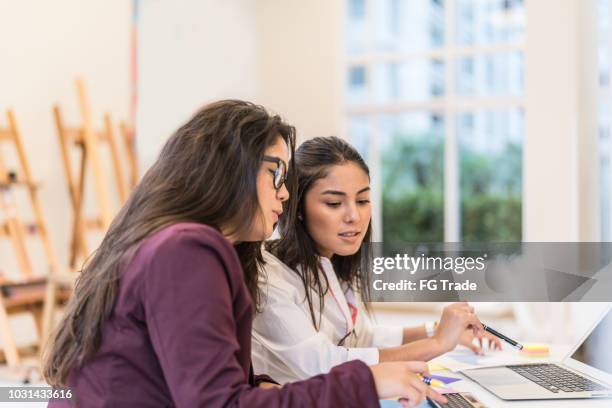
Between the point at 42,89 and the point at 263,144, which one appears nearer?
the point at 263,144

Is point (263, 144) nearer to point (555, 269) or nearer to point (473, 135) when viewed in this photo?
point (555, 269)

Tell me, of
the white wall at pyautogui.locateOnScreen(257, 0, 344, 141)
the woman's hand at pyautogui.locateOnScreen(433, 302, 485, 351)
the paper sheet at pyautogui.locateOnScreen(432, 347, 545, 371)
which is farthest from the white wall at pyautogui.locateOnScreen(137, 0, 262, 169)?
the woman's hand at pyautogui.locateOnScreen(433, 302, 485, 351)

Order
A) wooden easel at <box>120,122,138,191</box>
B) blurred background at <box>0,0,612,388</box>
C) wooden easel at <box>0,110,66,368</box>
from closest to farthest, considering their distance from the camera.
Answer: wooden easel at <box>0,110,66,368</box> < blurred background at <box>0,0,612,388</box> < wooden easel at <box>120,122,138,191</box>

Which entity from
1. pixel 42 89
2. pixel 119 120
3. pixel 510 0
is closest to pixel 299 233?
pixel 42 89

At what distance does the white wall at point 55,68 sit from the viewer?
4609 mm

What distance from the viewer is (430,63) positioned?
7.09 meters

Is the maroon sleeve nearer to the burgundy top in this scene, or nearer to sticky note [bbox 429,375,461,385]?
the burgundy top

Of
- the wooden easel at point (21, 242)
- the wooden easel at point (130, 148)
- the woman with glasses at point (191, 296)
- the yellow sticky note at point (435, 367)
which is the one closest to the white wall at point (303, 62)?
the wooden easel at point (130, 148)

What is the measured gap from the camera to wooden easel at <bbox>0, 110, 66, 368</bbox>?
411 cm

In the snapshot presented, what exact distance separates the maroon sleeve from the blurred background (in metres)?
1.27

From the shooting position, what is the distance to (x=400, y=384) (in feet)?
3.45

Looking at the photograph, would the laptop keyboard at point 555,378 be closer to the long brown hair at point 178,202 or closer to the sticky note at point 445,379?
the sticky note at point 445,379

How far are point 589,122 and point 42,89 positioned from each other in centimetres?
353

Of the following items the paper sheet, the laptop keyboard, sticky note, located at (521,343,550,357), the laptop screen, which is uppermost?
the laptop screen
